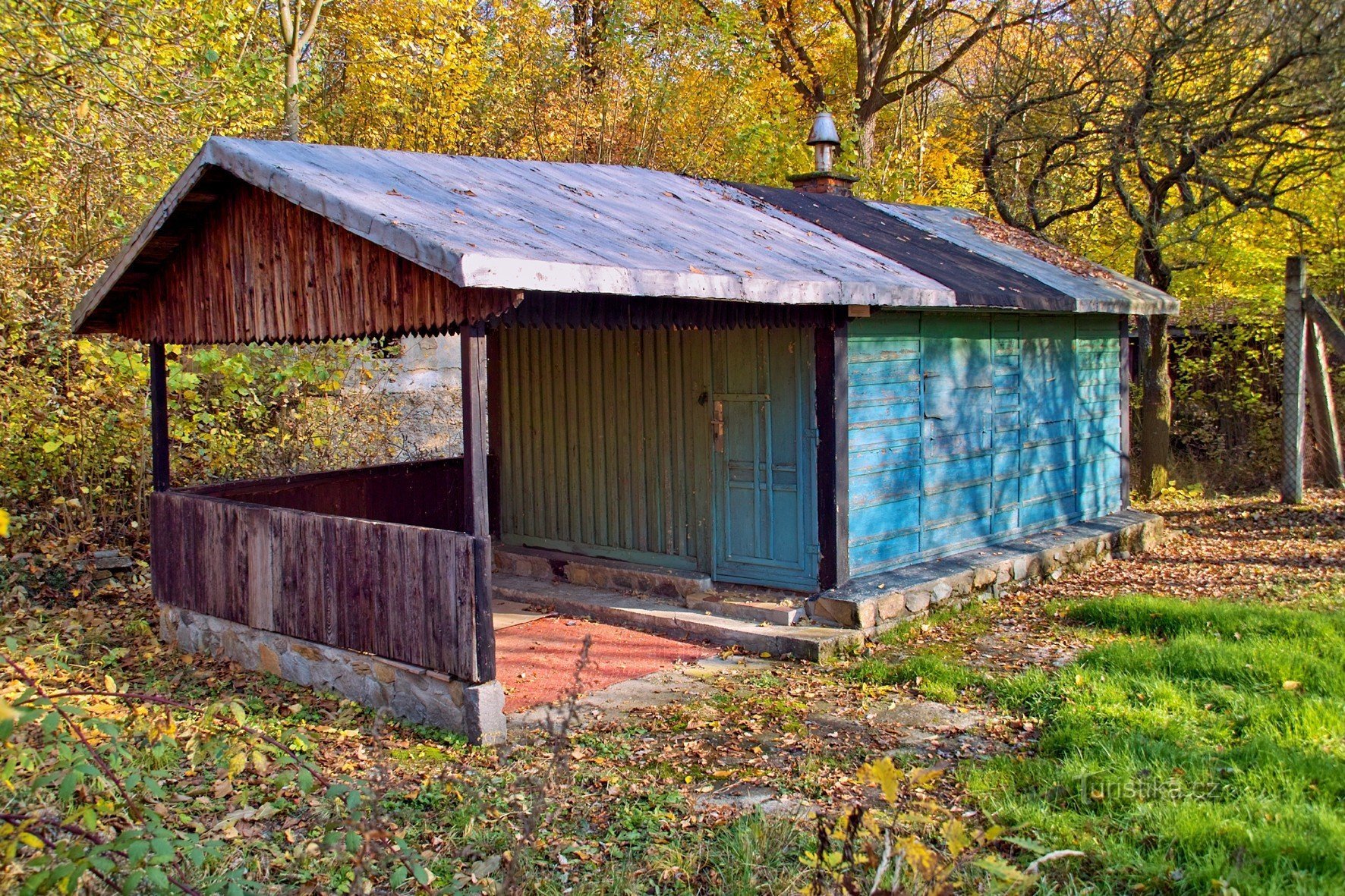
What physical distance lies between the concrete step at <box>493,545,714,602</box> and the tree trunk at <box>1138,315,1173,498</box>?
8.35m

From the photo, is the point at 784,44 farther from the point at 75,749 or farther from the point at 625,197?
the point at 75,749

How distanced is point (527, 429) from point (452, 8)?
10866 mm

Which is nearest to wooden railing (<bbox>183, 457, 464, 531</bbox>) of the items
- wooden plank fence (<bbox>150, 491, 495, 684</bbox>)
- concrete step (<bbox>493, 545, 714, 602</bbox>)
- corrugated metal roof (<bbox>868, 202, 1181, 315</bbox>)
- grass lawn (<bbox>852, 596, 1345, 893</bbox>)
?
wooden plank fence (<bbox>150, 491, 495, 684</bbox>)

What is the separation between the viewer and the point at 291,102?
1575 centimetres

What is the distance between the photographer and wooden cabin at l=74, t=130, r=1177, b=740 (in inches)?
242

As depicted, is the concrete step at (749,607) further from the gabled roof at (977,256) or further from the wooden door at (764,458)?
the gabled roof at (977,256)

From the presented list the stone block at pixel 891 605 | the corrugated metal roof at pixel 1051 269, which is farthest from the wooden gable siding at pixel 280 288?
the corrugated metal roof at pixel 1051 269

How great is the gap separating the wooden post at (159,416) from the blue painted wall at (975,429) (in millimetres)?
5231

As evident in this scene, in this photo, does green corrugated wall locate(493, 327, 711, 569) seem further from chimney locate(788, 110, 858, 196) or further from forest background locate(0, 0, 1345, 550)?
chimney locate(788, 110, 858, 196)

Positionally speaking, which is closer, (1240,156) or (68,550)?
(68,550)

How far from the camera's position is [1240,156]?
519 inches

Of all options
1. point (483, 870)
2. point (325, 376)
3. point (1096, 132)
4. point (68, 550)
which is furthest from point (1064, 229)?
point (483, 870)

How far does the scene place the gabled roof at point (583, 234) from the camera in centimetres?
569

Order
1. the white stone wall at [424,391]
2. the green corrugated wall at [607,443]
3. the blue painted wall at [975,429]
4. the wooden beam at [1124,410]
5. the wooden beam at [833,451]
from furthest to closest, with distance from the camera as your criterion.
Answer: the white stone wall at [424,391] → the wooden beam at [1124,410] → the green corrugated wall at [607,443] → the blue painted wall at [975,429] → the wooden beam at [833,451]
